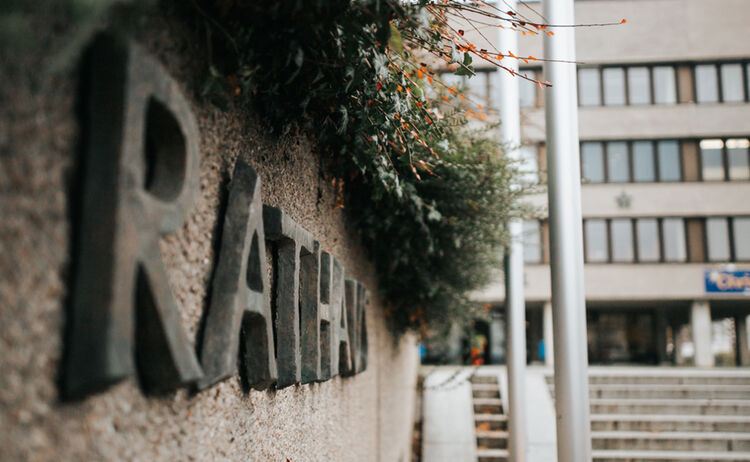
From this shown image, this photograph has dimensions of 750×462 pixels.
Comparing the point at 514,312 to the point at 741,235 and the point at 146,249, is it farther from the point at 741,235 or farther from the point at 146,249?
the point at 741,235

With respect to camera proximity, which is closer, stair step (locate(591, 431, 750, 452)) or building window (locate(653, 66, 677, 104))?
stair step (locate(591, 431, 750, 452))

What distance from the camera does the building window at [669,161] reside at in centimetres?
2052

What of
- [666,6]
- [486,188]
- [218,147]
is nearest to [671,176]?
[666,6]

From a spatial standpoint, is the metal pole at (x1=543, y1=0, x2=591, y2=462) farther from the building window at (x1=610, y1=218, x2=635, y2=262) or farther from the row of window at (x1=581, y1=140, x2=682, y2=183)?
the building window at (x1=610, y1=218, x2=635, y2=262)

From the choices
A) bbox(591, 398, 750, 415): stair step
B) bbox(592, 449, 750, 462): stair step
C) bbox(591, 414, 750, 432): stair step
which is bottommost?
bbox(592, 449, 750, 462): stair step

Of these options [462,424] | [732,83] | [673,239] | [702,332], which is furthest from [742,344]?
[462,424]

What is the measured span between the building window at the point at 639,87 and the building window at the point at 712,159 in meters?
2.31

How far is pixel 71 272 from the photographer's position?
3.15 ft

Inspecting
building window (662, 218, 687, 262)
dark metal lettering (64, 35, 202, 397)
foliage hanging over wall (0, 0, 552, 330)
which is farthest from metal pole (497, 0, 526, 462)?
building window (662, 218, 687, 262)

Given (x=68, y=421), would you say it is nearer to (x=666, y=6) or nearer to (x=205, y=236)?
(x=205, y=236)

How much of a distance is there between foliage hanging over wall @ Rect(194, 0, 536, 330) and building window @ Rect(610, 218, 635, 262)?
1687 centimetres

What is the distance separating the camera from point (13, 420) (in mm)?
840

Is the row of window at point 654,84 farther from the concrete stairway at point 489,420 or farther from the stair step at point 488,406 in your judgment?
the stair step at point 488,406

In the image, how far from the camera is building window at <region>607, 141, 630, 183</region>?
20.7m
